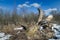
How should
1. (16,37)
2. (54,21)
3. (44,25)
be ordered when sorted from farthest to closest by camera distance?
(54,21), (44,25), (16,37)

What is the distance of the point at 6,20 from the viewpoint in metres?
8.86

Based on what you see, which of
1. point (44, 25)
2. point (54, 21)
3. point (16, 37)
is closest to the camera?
point (16, 37)

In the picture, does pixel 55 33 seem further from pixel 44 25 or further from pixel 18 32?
pixel 18 32

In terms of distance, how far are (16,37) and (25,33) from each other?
13.1 inches

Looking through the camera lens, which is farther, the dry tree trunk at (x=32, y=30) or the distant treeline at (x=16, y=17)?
the distant treeline at (x=16, y=17)

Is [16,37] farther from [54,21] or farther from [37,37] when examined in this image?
[54,21]

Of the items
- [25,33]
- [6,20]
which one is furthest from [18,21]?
[25,33]

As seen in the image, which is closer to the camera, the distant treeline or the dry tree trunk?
the dry tree trunk

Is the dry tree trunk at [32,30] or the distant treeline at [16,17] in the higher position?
the distant treeline at [16,17]

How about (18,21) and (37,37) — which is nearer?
(37,37)

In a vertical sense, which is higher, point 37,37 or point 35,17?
point 35,17

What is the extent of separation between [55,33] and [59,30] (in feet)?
0.68

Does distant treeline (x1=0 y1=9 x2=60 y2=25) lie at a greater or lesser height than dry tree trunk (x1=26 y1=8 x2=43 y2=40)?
greater

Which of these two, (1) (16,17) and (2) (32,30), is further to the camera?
(1) (16,17)
